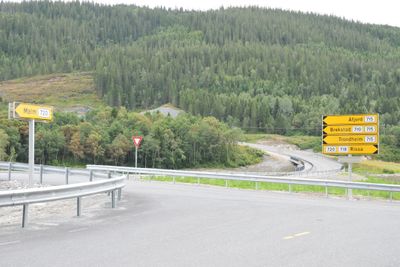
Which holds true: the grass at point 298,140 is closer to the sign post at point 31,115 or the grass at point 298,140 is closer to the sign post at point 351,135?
the sign post at point 351,135

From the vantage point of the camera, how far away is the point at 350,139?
22.3 m

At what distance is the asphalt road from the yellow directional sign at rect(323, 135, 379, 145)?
22.3ft

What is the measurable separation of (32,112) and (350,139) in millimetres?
13059

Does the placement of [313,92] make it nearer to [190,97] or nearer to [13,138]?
[190,97]

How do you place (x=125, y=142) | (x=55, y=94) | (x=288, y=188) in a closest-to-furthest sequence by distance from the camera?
(x=288, y=188) < (x=125, y=142) < (x=55, y=94)

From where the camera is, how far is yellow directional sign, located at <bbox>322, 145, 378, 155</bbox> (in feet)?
71.6

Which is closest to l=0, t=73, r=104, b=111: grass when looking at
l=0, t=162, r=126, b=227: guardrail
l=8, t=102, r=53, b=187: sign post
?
l=8, t=102, r=53, b=187: sign post

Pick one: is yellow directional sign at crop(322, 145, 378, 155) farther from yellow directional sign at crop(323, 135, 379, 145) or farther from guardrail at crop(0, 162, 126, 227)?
guardrail at crop(0, 162, 126, 227)

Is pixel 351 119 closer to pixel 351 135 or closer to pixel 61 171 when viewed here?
pixel 351 135

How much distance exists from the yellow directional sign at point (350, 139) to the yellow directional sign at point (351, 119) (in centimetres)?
56

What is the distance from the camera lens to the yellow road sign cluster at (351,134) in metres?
21.8

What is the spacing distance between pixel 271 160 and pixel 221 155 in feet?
32.4

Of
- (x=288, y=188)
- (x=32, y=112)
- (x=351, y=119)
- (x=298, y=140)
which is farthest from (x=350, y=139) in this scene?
(x=298, y=140)

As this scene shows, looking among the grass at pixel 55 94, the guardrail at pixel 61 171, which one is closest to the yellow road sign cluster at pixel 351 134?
the guardrail at pixel 61 171
